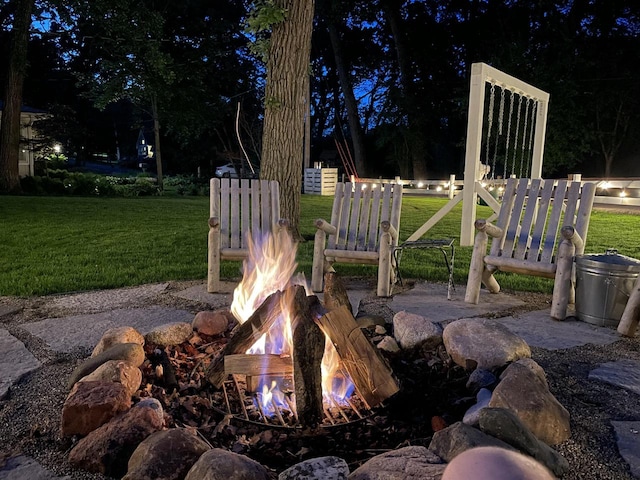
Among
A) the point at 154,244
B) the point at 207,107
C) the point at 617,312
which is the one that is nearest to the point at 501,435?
the point at 617,312

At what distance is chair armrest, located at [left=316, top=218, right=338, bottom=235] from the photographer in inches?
170

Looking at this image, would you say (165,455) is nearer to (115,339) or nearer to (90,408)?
(90,408)

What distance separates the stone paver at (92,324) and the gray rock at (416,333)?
142 cm

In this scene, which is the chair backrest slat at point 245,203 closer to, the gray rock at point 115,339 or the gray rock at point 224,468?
the gray rock at point 115,339

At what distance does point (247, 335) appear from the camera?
2.31 m

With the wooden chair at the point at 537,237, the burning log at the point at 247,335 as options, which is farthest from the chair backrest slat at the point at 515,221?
the burning log at the point at 247,335

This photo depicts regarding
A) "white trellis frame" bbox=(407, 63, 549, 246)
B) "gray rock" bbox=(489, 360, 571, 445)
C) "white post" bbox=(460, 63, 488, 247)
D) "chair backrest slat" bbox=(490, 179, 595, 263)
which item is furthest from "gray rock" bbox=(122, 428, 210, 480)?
"white post" bbox=(460, 63, 488, 247)

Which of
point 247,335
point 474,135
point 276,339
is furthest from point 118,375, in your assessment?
point 474,135

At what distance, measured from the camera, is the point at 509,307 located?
4027 mm

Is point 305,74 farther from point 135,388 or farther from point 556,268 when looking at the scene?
point 135,388

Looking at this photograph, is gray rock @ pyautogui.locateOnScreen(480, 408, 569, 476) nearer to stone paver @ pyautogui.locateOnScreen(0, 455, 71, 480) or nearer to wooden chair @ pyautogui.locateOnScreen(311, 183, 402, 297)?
stone paver @ pyautogui.locateOnScreen(0, 455, 71, 480)

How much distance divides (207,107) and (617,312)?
21.5 m

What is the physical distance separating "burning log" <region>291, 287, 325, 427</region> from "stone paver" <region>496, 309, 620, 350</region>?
1609 millimetres

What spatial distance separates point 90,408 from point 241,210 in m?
3.07
